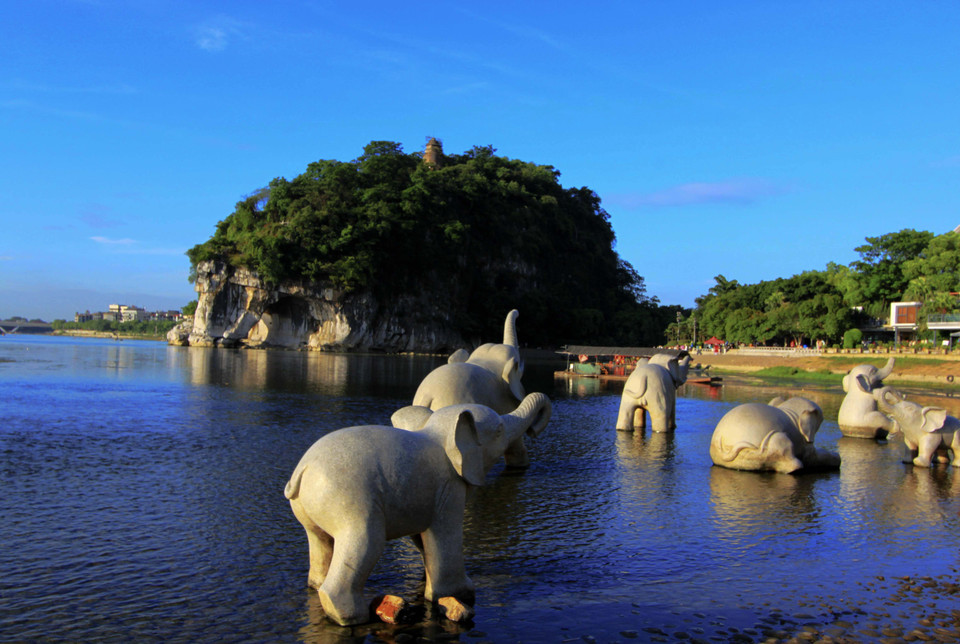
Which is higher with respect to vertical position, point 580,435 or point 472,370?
point 472,370

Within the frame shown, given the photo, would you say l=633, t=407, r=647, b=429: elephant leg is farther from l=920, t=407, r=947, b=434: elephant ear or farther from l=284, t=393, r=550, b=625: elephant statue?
l=284, t=393, r=550, b=625: elephant statue

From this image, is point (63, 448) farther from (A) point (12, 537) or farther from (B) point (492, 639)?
(B) point (492, 639)

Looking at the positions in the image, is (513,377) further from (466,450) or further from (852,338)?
(852,338)

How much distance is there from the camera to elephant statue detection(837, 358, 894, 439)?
16984mm

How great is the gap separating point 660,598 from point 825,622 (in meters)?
1.34

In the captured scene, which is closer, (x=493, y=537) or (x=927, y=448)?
(x=493, y=537)

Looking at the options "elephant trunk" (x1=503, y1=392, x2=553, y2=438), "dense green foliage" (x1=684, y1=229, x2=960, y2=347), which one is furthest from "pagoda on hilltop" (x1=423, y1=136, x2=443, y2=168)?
"elephant trunk" (x1=503, y1=392, x2=553, y2=438)

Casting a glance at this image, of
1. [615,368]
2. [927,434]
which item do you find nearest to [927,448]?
[927,434]

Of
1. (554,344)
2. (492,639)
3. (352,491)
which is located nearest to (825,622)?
(492,639)

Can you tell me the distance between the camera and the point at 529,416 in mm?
6961

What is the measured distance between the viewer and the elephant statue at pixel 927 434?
13.4 meters

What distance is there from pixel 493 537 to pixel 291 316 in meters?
76.8

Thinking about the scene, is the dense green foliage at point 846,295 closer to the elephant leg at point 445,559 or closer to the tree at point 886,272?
the tree at point 886,272

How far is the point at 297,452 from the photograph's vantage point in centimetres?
1320
